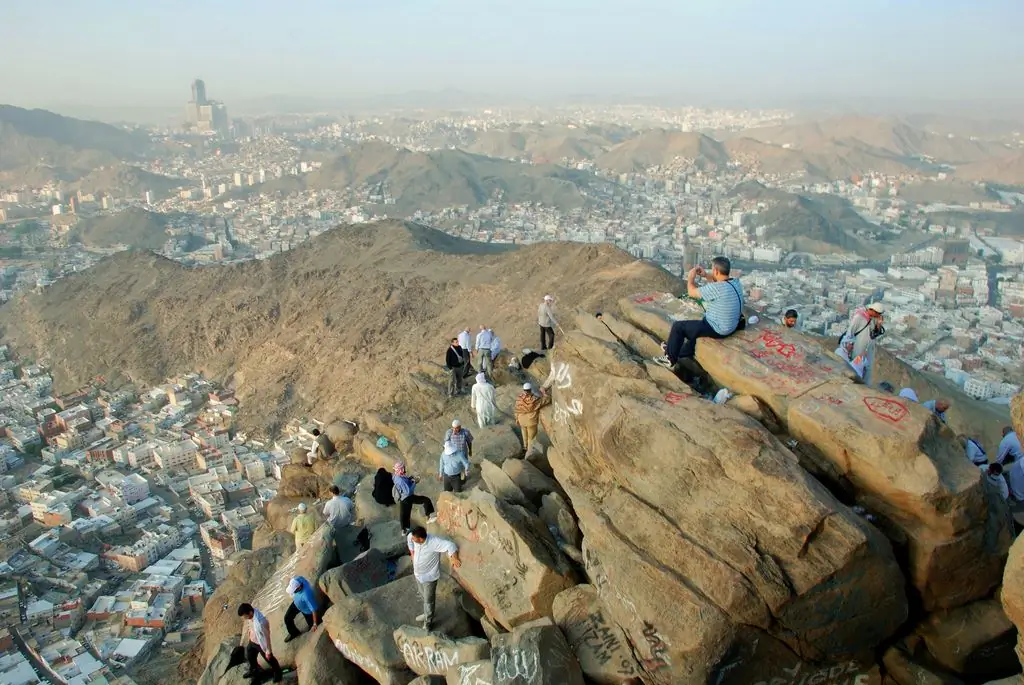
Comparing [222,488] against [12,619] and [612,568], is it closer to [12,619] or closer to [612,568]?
[12,619]

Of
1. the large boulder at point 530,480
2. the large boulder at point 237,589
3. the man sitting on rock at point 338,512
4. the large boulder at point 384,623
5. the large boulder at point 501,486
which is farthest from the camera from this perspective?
the large boulder at point 237,589

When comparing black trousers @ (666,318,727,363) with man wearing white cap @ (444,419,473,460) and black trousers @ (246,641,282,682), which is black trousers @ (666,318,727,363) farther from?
black trousers @ (246,641,282,682)

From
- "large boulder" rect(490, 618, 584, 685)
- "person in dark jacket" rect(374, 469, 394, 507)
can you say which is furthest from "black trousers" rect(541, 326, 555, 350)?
"large boulder" rect(490, 618, 584, 685)

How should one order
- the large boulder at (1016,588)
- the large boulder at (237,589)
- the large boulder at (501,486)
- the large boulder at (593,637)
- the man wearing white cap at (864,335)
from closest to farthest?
1. the large boulder at (1016,588)
2. the large boulder at (593,637)
3. the large boulder at (501,486)
4. the man wearing white cap at (864,335)
5. the large boulder at (237,589)

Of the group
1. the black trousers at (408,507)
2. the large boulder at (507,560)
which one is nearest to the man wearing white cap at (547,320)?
the black trousers at (408,507)

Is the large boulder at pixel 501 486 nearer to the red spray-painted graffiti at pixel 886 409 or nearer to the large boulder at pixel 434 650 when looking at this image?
the large boulder at pixel 434 650

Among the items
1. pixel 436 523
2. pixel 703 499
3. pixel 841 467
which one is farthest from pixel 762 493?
pixel 436 523
